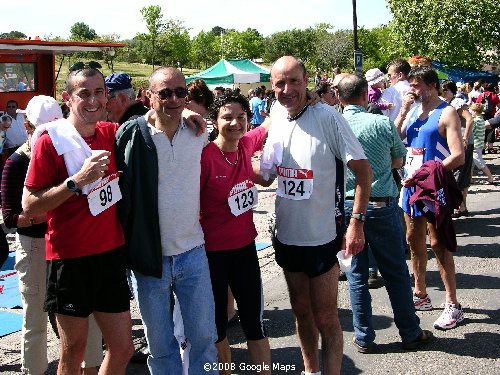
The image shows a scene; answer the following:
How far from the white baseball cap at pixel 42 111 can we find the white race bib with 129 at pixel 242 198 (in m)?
1.19

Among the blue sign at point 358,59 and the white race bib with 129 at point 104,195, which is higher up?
the blue sign at point 358,59

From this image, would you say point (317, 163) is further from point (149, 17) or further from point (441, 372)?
point (149, 17)

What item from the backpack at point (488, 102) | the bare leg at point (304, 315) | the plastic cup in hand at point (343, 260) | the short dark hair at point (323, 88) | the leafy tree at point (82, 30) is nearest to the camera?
the bare leg at point (304, 315)

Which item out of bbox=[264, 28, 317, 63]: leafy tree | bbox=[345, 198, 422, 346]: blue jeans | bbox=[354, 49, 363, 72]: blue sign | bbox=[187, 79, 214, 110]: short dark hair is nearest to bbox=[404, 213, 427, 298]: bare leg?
bbox=[345, 198, 422, 346]: blue jeans

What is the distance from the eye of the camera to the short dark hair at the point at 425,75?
4.79m

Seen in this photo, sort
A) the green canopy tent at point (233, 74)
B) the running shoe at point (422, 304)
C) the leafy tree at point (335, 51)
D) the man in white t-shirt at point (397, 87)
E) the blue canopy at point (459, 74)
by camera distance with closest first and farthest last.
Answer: the running shoe at point (422, 304) → the man in white t-shirt at point (397, 87) → the green canopy tent at point (233, 74) → the blue canopy at point (459, 74) → the leafy tree at point (335, 51)

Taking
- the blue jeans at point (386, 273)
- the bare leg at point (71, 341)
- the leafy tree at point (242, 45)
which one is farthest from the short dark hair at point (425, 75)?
the leafy tree at point (242, 45)

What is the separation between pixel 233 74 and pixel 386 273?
19.6 metres

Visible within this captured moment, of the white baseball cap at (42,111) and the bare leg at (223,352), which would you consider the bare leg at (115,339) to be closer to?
the bare leg at (223,352)

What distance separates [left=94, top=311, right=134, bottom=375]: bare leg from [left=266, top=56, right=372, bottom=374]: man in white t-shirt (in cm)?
107

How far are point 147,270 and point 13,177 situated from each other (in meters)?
1.13

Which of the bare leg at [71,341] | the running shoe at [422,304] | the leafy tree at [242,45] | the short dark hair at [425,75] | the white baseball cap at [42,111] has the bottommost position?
the running shoe at [422,304]

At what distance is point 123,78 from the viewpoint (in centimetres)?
439

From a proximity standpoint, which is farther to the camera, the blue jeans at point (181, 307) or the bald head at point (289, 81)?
the bald head at point (289, 81)
